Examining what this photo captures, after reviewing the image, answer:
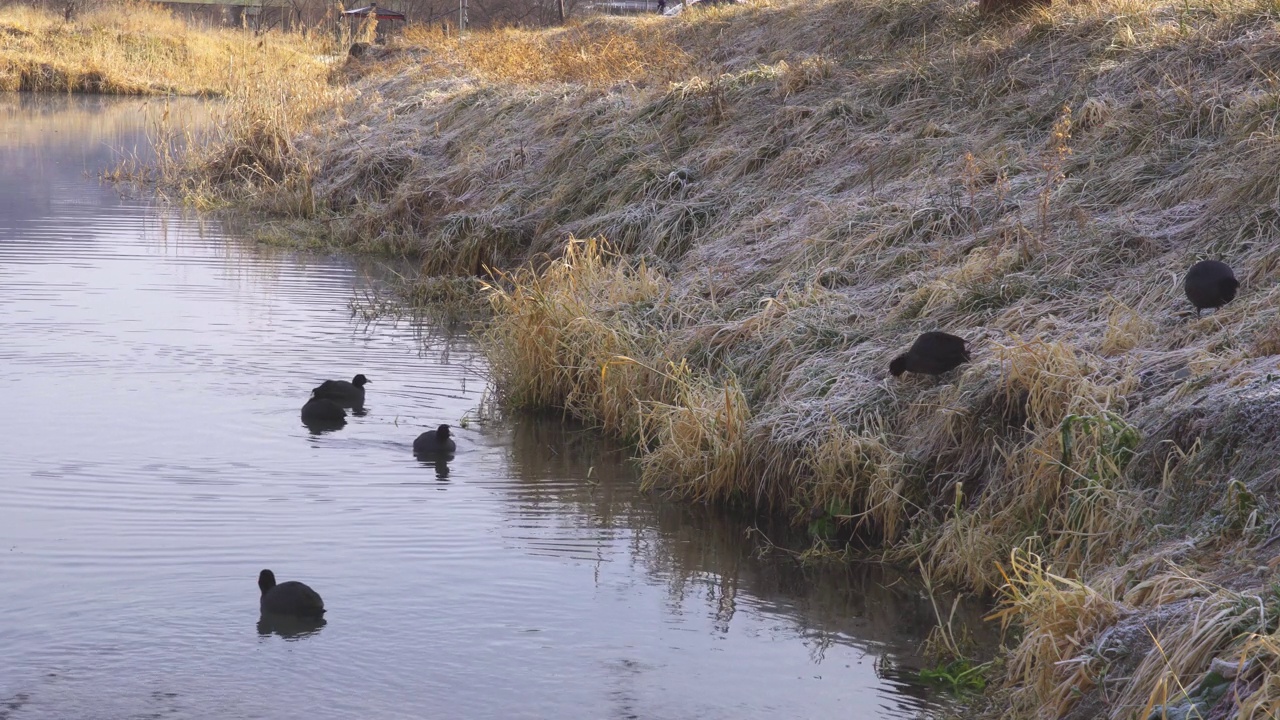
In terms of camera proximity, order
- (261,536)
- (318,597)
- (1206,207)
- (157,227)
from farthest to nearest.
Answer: (157,227)
(1206,207)
(261,536)
(318,597)

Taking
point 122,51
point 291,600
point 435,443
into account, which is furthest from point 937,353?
point 122,51

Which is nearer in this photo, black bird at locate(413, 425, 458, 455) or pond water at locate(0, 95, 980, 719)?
pond water at locate(0, 95, 980, 719)

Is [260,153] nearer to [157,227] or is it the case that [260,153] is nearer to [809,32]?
[157,227]

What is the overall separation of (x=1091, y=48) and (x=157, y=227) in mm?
11871

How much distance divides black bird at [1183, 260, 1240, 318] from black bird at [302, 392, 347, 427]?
546 cm

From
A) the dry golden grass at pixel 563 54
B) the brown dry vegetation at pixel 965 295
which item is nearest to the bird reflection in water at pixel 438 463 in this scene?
the brown dry vegetation at pixel 965 295

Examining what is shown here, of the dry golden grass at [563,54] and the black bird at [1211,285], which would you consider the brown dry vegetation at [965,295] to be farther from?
the dry golden grass at [563,54]

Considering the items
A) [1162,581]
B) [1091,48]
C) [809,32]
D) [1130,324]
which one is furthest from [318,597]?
[809,32]

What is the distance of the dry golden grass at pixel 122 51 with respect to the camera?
38.9 meters

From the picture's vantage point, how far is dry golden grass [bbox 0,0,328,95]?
38.9m

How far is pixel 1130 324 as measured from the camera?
7730 millimetres

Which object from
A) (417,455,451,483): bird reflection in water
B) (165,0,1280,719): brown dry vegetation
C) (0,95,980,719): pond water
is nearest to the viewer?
(165,0,1280,719): brown dry vegetation

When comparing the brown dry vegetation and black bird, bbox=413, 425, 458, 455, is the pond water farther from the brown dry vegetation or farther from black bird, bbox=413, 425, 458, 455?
the brown dry vegetation

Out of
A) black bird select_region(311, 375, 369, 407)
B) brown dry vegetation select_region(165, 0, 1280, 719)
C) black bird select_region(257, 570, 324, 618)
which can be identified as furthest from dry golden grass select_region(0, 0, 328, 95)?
black bird select_region(257, 570, 324, 618)
